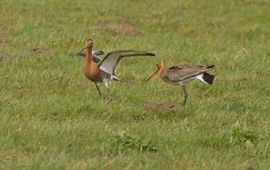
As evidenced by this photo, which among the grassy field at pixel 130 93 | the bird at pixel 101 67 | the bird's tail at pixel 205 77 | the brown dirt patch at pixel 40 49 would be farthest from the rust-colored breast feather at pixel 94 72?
the brown dirt patch at pixel 40 49

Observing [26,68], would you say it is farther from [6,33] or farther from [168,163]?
[168,163]

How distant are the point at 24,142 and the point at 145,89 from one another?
4.49m

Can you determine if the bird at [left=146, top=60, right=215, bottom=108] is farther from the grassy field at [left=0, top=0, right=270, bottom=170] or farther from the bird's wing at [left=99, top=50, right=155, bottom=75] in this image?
the bird's wing at [left=99, top=50, right=155, bottom=75]

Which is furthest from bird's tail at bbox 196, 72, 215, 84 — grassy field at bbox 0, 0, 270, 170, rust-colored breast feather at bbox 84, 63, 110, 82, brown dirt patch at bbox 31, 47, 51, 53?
brown dirt patch at bbox 31, 47, 51, 53

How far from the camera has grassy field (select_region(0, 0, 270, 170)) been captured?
894 centimetres

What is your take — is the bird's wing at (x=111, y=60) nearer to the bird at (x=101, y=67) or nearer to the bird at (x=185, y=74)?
the bird at (x=101, y=67)

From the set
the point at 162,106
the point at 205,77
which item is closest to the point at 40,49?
the point at 162,106

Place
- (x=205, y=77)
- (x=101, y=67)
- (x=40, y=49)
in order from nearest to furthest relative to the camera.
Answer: (x=101, y=67)
(x=205, y=77)
(x=40, y=49)

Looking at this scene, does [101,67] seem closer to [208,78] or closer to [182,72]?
[182,72]

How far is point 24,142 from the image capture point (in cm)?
901

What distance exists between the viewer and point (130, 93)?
12469 millimetres

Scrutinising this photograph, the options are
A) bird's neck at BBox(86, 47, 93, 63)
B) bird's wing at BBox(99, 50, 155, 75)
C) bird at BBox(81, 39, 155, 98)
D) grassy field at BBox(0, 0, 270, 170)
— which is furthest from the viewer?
bird's neck at BBox(86, 47, 93, 63)

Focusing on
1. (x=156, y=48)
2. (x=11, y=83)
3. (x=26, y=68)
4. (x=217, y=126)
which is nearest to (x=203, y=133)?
(x=217, y=126)

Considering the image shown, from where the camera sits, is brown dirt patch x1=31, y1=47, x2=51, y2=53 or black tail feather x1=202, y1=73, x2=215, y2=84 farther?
brown dirt patch x1=31, y1=47, x2=51, y2=53
